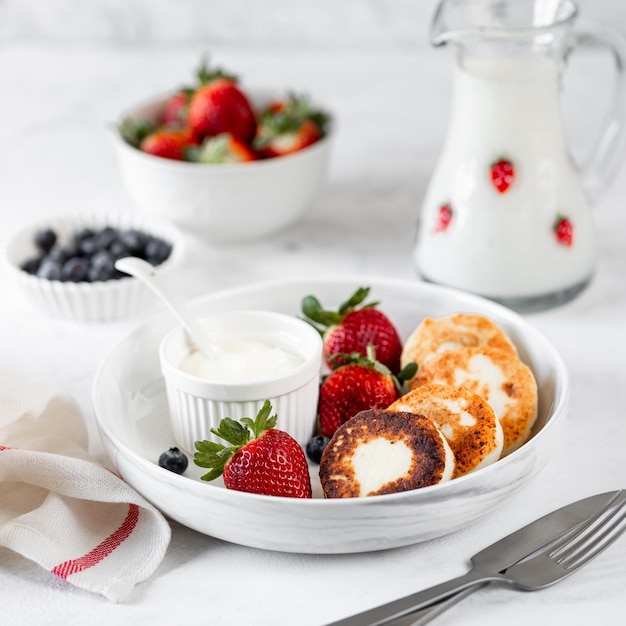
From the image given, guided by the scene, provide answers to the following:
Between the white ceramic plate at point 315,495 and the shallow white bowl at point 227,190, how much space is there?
477mm

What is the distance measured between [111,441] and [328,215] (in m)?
0.97

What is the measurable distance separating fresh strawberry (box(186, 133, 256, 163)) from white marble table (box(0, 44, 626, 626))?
Answer: 17cm

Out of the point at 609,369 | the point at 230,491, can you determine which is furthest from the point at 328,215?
Result: the point at 230,491

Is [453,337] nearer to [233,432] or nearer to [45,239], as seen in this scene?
[233,432]

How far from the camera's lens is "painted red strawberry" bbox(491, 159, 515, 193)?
1.47 m

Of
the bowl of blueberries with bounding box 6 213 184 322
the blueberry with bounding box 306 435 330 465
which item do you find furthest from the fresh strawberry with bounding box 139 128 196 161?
the blueberry with bounding box 306 435 330 465

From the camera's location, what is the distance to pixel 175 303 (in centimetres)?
128

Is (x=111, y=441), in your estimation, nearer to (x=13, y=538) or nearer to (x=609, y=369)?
(x=13, y=538)

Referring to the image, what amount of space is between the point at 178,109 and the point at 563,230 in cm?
80

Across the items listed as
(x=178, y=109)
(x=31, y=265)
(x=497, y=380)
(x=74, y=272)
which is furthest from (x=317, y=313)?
(x=178, y=109)

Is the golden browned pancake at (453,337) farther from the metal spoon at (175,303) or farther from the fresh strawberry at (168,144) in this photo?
the fresh strawberry at (168,144)

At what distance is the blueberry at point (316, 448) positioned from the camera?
1.18 meters

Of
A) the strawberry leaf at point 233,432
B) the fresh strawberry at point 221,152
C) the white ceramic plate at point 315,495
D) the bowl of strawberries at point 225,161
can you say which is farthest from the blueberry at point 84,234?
the strawberry leaf at point 233,432

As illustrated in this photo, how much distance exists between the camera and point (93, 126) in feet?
7.78
